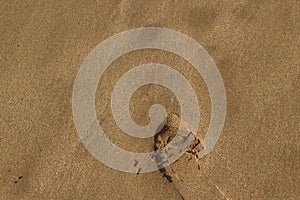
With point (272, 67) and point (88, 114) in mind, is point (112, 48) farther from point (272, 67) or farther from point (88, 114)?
point (272, 67)

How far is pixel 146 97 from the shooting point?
4.61 meters

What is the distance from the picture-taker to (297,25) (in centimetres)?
477

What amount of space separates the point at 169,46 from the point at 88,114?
3.70 ft

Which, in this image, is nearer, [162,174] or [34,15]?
[162,174]

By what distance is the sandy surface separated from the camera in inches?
174

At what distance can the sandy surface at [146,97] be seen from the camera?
442cm

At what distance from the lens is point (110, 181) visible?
4430 mm

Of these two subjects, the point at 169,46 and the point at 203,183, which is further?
the point at 169,46

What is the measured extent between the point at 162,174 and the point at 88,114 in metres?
0.98

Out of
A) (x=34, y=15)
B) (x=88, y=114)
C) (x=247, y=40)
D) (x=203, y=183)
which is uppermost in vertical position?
(x=34, y=15)

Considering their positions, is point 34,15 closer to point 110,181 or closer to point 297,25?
point 110,181

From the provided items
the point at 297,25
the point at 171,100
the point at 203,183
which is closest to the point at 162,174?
the point at 203,183

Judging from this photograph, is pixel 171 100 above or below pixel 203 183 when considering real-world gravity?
above

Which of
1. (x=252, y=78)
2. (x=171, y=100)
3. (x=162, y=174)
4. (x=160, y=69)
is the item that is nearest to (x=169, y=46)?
(x=160, y=69)
